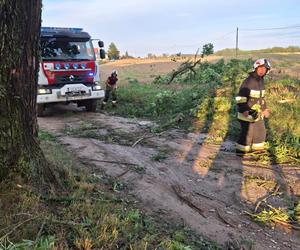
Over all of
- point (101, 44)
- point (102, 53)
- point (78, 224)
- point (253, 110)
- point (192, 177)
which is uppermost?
point (101, 44)

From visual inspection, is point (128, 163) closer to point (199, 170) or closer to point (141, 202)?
point (199, 170)

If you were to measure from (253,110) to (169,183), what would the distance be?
2.70 metres

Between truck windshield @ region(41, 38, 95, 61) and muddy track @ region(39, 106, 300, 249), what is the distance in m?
3.01

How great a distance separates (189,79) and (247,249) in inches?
611

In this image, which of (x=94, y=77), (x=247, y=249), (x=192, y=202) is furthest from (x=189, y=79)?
(x=247, y=249)

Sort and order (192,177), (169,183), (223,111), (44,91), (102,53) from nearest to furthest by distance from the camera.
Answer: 1. (169,183)
2. (192,177)
3. (223,111)
4. (44,91)
5. (102,53)

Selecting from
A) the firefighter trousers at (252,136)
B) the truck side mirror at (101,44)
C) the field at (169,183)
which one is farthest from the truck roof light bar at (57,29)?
the firefighter trousers at (252,136)

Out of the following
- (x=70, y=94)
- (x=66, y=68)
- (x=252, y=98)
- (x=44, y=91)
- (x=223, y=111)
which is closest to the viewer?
(x=252, y=98)

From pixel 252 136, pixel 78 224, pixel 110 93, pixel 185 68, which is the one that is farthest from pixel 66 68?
pixel 78 224

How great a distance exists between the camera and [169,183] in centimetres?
625

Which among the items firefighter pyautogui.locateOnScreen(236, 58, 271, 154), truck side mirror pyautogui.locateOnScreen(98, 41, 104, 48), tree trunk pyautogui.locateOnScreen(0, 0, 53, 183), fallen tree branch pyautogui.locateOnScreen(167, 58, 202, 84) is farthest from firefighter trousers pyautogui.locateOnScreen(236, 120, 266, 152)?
fallen tree branch pyautogui.locateOnScreen(167, 58, 202, 84)

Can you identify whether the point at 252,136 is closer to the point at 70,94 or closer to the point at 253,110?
the point at 253,110

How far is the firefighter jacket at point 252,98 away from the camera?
7.95 meters

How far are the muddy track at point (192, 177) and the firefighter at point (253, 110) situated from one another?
17.5 inches
